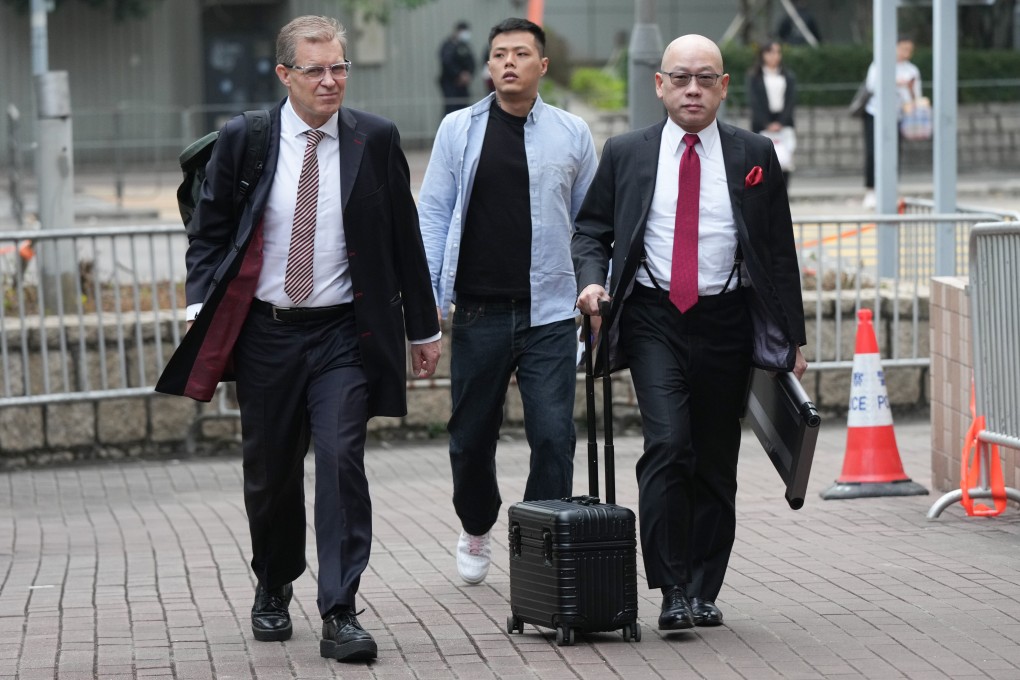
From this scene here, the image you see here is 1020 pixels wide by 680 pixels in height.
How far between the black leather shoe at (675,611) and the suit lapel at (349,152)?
1.59 meters

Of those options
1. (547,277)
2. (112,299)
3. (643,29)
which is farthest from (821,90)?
(547,277)

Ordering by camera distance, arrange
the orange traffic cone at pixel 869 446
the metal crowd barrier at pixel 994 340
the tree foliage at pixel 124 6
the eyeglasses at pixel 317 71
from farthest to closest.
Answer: the tree foliage at pixel 124 6 → the orange traffic cone at pixel 869 446 → the metal crowd barrier at pixel 994 340 → the eyeglasses at pixel 317 71

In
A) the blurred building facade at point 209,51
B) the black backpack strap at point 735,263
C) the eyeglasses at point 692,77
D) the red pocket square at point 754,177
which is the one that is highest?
the blurred building facade at point 209,51

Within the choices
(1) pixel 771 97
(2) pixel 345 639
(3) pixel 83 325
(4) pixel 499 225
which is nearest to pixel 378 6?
(1) pixel 771 97

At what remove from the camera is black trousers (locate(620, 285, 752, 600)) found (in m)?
5.50

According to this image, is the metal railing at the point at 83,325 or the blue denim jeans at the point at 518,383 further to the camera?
the metal railing at the point at 83,325

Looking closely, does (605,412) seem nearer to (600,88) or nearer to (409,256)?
(409,256)

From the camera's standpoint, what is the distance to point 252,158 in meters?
5.39

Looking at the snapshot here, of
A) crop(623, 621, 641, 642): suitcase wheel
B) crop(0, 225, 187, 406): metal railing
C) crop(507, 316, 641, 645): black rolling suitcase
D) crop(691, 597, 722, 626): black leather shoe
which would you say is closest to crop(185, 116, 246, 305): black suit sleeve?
crop(507, 316, 641, 645): black rolling suitcase

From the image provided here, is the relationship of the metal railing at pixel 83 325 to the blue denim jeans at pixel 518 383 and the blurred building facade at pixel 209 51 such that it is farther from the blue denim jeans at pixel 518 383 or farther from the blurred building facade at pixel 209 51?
the blurred building facade at pixel 209 51

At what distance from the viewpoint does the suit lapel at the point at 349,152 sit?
540 cm

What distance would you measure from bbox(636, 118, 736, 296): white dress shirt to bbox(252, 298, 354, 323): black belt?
0.96 meters

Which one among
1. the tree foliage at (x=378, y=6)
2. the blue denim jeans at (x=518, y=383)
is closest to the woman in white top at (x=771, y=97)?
the tree foliage at (x=378, y=6)

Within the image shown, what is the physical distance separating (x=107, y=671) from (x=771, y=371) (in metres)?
2.28
